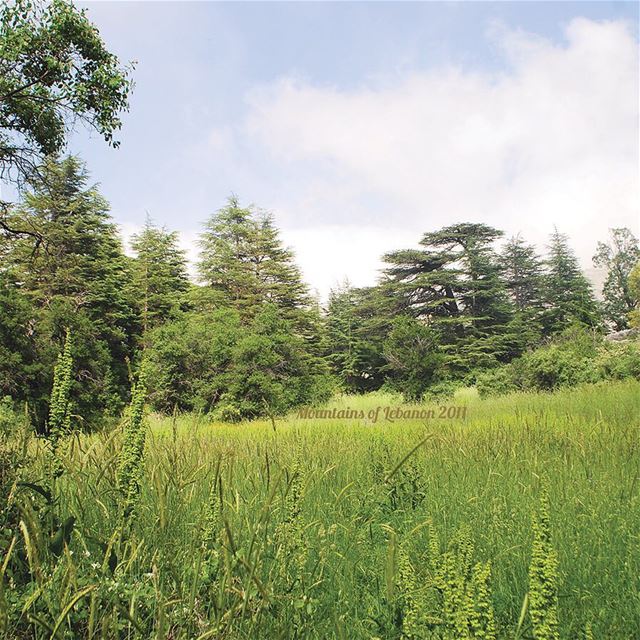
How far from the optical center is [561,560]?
90.8 inches

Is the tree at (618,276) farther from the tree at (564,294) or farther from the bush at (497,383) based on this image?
the bush at (497,383)

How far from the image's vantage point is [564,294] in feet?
89.7

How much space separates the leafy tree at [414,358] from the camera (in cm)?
1531

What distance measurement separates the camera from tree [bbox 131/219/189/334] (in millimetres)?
21203

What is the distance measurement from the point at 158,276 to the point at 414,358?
12572mm

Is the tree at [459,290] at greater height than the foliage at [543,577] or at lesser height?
greater

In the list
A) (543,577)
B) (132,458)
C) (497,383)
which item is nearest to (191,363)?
(497,383)

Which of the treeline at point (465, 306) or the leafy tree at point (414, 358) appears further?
the treeline at point (465, 306)

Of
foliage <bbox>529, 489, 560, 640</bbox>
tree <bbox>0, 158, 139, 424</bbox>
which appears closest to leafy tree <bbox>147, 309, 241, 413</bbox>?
tree <bbox>0, 158, 139, 424</bbox>

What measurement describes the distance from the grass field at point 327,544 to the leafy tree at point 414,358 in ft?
33.2

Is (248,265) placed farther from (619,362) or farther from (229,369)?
(619,362)

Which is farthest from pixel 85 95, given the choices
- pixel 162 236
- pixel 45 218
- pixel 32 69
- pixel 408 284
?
pixel 408 284

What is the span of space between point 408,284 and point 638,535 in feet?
72.7

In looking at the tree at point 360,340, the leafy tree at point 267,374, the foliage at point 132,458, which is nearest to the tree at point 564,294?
the tree at point 360,340
